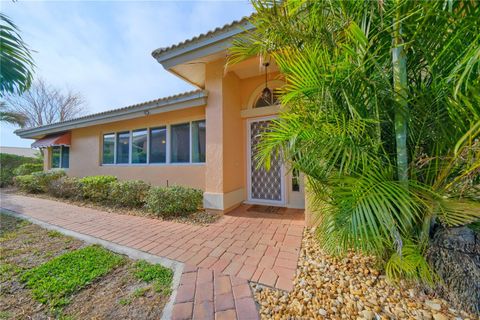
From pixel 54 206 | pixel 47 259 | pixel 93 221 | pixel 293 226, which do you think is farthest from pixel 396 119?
pixel 54 206

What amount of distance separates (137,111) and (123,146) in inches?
115

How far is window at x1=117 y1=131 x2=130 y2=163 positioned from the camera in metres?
10.2

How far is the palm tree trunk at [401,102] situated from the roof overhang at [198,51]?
3918mm

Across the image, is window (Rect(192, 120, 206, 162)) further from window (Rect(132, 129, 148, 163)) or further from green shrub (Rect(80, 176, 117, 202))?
green shrub (Rect(80, 176, 117, 202))

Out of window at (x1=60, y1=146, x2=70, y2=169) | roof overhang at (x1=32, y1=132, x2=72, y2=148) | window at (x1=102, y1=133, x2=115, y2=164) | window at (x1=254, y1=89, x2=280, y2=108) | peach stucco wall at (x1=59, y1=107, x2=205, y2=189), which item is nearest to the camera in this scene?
window at (x1=254, y1=89, x2=280, y2=108)

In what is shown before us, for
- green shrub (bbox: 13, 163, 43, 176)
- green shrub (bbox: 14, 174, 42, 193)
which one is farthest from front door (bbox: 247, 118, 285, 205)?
green shrub (bbox: 13, 163, 43, 176)

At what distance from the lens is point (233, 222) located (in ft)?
17.9

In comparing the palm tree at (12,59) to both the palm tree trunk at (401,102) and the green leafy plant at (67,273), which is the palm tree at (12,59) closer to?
the green leafy plant at (67,273)

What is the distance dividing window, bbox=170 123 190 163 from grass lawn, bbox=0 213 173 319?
187 inches

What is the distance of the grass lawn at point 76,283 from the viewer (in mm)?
2402

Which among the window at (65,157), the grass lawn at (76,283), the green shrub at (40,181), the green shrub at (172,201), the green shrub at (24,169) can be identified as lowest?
the grass lawn at (76,283)

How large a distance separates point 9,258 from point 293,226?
6.24m

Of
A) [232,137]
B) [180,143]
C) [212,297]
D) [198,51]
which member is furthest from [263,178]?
[212,297]

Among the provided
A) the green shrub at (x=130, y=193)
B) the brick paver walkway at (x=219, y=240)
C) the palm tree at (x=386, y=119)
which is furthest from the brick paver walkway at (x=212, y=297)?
the green shrub at (x=130, y=193)
